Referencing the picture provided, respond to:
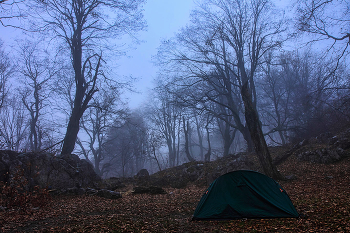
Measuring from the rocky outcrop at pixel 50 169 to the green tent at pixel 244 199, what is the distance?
27.2 ft

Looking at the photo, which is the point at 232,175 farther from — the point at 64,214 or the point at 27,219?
the point at 27,219

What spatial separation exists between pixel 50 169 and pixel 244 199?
10992 millimetres

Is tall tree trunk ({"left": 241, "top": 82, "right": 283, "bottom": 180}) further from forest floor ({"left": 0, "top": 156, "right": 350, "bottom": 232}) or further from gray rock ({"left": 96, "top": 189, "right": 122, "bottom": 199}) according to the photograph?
gray rock ({"left": 96, "top": 189, "right": 122, "bottom": 199})

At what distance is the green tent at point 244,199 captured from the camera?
669cm

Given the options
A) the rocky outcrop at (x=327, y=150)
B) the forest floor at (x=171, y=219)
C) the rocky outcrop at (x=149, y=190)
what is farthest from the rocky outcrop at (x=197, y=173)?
the forest floor at (x=171, y=219)

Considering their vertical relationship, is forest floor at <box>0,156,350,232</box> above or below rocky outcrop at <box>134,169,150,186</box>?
below

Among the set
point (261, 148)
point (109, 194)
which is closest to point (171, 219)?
point (109, 194)

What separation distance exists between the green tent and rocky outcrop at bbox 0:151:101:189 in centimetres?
828

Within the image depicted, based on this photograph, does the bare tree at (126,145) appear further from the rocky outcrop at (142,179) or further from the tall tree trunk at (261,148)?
the tall tree trunk at (261,148)

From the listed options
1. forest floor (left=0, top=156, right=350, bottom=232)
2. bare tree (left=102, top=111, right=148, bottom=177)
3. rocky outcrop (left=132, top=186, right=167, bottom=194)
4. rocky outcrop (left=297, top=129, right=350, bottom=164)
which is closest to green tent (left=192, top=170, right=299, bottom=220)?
forest floor (left=0, top=156, right=350, bottom=232)

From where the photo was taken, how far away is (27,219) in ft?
23.5

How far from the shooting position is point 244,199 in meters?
7.01

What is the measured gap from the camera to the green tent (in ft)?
22.0

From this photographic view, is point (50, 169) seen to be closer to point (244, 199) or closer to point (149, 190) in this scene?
point (149, 190)
